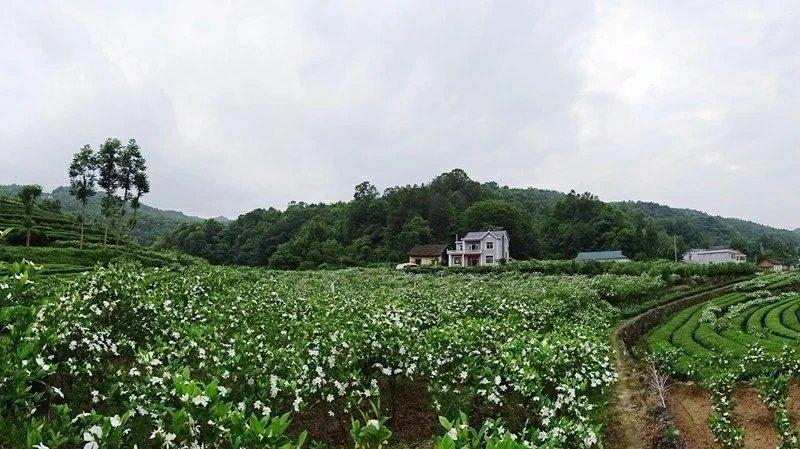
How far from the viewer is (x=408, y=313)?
453 inches

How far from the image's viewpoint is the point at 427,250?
78125 millimetres

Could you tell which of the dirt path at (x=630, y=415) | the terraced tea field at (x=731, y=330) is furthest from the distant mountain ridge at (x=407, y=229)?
the dirt path at (x=630, y=415)

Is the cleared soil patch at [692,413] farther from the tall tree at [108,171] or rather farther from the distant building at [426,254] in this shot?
the distant building at [426,254]

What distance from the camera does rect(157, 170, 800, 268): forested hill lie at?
270ft

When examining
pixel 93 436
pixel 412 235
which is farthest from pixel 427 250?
pixel 93 436

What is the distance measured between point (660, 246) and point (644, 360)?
89.7 metres

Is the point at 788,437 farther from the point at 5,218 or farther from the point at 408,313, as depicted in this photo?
the point at 5,218

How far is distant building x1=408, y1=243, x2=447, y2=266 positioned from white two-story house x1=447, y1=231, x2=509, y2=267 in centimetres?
160

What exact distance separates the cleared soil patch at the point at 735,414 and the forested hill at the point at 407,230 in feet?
202

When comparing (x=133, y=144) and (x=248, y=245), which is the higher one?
(x=133, y=144)

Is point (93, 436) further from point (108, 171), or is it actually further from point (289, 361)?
point (108, 171)

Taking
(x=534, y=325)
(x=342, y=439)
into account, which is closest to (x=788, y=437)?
(x=534, y=325)

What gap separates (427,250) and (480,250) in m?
7.88

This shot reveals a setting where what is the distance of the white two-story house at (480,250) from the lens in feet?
252
